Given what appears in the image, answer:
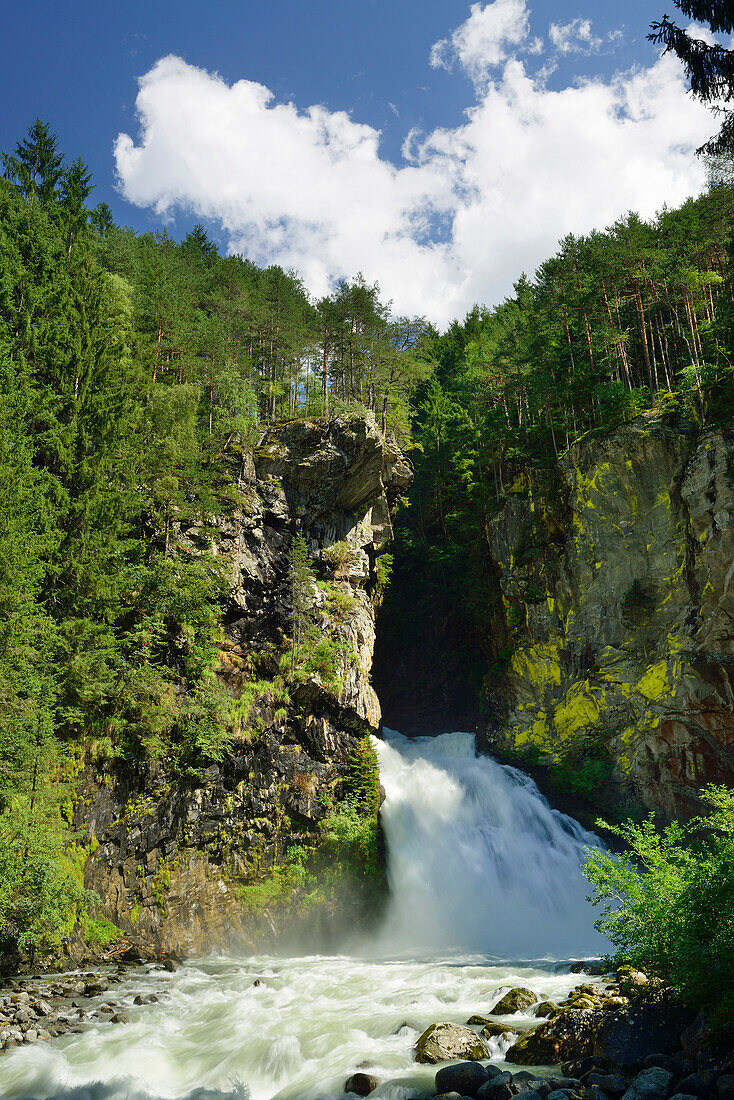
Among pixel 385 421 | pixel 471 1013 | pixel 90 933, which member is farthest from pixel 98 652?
pixel 385 421

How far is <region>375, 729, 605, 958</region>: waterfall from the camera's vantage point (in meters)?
19.4

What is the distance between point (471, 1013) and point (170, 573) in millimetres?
14189

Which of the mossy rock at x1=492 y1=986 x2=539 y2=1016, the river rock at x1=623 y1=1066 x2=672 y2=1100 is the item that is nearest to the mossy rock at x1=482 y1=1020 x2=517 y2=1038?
the mossy rock at x1=492 y1=986 x2=539 y2=1016

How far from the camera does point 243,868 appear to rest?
728 inches

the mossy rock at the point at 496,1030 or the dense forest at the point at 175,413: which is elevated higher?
the dense forest at the point at 175,413

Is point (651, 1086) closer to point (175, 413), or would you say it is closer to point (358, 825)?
point (358, 825)

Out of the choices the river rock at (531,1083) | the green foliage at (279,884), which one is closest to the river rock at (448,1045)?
the river rock at (531,1083)

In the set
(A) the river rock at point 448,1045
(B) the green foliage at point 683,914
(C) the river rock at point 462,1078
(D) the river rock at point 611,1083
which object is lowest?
(A) the river rock at point 448,1045

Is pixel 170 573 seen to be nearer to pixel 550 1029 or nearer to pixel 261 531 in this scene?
pixel 261 531

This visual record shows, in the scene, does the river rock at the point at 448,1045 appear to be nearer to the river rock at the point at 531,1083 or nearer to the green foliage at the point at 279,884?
the river rock at the point at 531,1083

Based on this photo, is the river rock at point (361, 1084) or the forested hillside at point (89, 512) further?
the forested hillside at point (89, 512)

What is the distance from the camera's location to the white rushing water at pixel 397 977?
9375mm

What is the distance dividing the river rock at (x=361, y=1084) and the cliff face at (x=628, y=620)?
17.2m

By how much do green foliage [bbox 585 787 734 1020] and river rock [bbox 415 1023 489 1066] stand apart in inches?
103
